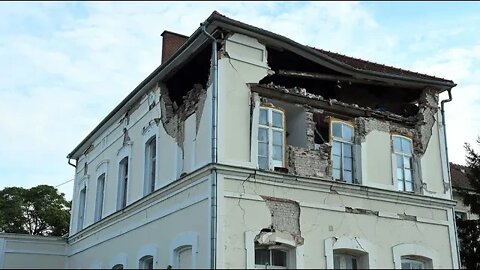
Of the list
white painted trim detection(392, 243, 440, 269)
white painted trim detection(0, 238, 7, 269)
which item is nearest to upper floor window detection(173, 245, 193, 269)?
white painted trim detection(392, 243, 440, 269)

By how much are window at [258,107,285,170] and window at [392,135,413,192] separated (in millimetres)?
3589

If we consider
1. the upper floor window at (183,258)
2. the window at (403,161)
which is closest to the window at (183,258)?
the upper floor window at (183,258)

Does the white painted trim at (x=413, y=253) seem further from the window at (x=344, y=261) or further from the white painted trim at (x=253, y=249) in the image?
the white painted trim at (x=253, y=249)

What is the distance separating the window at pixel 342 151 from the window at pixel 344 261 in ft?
6.36

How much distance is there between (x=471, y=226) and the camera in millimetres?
22844

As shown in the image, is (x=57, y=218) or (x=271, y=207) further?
(x=57, y=218)

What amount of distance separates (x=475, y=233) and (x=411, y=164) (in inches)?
287

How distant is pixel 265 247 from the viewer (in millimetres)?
14203

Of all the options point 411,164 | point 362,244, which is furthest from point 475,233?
point 362,244

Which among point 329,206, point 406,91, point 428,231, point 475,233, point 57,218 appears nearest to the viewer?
point 329,206

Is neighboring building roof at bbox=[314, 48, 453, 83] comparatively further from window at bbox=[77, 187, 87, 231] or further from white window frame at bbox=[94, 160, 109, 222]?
window at bbox=[77, 187, 87, 231]

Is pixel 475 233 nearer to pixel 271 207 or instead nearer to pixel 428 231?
pixel 428 231

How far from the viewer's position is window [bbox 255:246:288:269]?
46.4ft

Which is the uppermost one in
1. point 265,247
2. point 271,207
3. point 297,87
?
point 297,87
